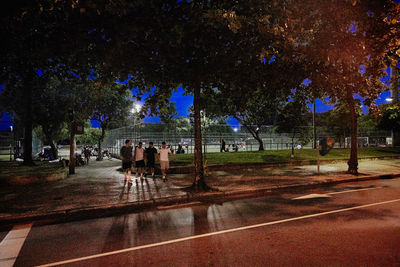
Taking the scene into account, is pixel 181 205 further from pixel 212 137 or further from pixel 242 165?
pixel 212 137

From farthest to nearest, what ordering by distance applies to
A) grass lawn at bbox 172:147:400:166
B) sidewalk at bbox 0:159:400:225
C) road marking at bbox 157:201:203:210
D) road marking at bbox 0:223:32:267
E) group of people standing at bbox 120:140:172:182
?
grass lawn at bbox 172:147:400:166
group of people standing at bbox 120:140:172:182
road marking at bbox 157:201:203:210
sidewalk at bbox 0:159:400:225
road marking at bbox 0:223:32:267

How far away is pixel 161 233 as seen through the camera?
17.9 ft

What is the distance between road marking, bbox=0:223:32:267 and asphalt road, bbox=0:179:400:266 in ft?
0.38

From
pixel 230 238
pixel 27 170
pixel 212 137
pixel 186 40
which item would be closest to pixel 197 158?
pixel 186 40

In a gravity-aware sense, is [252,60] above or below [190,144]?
above

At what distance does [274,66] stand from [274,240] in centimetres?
666

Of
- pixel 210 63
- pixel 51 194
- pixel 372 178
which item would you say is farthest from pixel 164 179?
pixel 372 178

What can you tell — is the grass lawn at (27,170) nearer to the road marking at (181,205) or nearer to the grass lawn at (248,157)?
the grass lawn at (248,157)

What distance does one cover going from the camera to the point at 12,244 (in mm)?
5082

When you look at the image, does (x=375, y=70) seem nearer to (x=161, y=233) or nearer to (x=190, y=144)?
A: (x=161, y=233)

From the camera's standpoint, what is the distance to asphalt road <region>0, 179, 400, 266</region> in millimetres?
4160

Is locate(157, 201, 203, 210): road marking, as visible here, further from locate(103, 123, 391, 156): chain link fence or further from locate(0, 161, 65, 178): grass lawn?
locate(103, 123, 391, 156): chain link fence

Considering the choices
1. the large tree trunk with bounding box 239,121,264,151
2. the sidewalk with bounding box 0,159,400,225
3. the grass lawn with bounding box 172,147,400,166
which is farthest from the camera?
the large tree trunk with bounding box 239,121,264,151

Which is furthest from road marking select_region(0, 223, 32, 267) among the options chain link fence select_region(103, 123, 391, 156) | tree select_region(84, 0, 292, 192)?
chain link fence select_region(103, 123, 391, 156)
